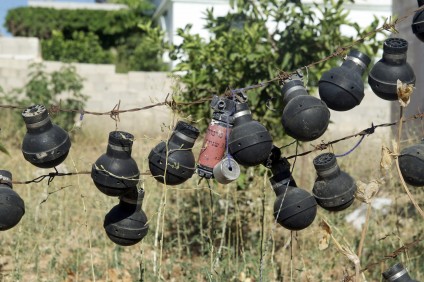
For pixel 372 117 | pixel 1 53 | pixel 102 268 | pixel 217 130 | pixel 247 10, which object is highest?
pixel 217 130

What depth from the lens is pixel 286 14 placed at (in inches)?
213

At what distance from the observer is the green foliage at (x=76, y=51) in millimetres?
18016

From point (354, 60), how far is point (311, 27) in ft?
8.14

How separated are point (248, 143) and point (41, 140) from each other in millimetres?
726

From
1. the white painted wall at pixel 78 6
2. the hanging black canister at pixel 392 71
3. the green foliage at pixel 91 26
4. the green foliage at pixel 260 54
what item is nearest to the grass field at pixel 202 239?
the green foliage at pixel 260 54

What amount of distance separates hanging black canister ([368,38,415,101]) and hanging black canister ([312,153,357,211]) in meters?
0.36

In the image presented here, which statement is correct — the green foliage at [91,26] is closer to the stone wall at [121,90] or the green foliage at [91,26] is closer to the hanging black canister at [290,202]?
the stone wall at [121,90]

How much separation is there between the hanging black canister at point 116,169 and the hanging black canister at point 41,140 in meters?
0.15

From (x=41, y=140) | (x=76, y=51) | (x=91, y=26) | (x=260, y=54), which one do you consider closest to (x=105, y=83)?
(x=76, y=51)

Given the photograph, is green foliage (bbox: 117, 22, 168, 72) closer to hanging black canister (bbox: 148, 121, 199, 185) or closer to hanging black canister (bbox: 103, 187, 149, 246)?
hanging black canister (bbox: 103, 187, 149, 246)

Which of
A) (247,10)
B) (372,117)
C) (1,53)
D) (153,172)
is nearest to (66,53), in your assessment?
(1,53)

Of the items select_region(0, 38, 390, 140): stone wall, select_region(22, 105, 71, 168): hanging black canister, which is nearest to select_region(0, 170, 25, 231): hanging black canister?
select_region(22, 105, 71, 168): hanging black canister

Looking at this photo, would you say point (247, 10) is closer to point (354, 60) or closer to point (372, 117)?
point (354, 60)

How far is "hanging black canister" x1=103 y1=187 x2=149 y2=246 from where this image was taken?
108 inches
